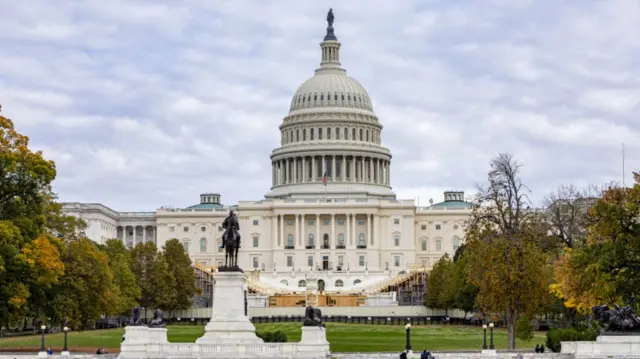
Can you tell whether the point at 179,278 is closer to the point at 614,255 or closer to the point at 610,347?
the point at 614,255

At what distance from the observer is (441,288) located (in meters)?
132

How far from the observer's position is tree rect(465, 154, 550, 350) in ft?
236

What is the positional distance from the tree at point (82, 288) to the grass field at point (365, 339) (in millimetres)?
1729

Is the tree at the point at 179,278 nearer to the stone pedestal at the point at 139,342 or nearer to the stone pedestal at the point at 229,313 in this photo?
the stone pedestal at the point at 229,313

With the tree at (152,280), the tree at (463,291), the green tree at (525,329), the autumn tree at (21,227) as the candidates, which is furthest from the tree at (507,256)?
the tree at (152,280)

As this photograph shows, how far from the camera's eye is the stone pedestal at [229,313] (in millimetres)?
63531

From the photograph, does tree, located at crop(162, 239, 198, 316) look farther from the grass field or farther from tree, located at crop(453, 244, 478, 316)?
tree, located at crop(453, 244, 478, 316)

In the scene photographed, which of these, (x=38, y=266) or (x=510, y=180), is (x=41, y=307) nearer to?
(x=38, y=266)

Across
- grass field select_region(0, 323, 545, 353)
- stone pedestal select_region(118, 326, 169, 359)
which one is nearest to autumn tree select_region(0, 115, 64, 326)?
grass field select_region(0, 323, 545, 353)

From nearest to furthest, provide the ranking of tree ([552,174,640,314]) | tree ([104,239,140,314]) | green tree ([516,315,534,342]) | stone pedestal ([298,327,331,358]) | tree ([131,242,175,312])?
tree ([552,174,640,314]) → stone pedestal ([298,327,331,358]) → green tree ([516,315,534,342]) → tree ([104,239,140,314]) → tree ([131,242,175,312])

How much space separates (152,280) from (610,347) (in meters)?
78.0

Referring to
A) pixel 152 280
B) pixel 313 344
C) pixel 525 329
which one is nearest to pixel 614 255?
pixel 313 344

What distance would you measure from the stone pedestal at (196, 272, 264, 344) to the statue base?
15.3 meters

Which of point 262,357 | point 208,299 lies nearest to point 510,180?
point 262,357
